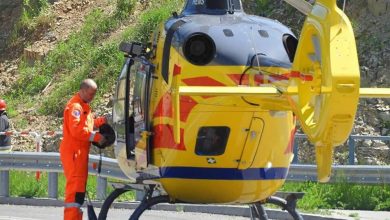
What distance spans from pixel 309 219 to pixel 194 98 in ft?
18.3

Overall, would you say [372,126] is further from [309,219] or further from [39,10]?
[39,10]

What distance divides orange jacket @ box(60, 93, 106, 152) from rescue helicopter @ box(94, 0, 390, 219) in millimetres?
859

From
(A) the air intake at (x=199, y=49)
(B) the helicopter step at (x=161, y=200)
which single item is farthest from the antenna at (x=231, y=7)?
(B) the helicopter step at (x=161, y=200)

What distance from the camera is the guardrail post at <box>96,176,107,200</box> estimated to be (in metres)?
17.1

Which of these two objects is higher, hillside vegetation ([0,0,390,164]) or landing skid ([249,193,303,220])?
landing skid ([249,193,303,220])

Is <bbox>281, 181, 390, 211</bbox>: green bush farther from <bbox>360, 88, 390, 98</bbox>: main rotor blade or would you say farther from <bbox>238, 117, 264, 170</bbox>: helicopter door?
<bbox>360, 88, 390, 98</bbox>: main rotor blade

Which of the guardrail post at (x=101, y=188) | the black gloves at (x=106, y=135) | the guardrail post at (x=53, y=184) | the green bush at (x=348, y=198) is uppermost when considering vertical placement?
the black gloves at (x=106, y=135)

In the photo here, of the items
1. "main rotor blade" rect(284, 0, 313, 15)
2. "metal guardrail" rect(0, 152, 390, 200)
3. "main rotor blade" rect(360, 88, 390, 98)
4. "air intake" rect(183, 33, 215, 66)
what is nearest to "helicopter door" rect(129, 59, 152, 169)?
"air intake" rect(183, 33, 215, 66)

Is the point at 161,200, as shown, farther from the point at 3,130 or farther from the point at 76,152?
the point at 3,130

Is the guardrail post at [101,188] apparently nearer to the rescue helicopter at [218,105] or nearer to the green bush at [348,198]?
the green bush at [348,198]

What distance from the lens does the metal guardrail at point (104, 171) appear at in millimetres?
16094

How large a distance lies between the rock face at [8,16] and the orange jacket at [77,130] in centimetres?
2081

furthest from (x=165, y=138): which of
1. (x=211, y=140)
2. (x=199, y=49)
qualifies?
(x=199, y=49)

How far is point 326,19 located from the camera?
8.36 m
